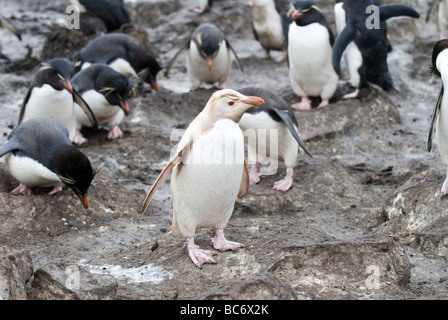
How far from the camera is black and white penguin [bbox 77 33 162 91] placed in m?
8.47

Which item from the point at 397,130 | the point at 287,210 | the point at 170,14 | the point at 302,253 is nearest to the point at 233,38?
the point at 170,14

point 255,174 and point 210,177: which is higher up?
point 210,177

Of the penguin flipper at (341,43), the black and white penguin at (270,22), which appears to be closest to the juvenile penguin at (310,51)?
the penguin flipper at (341,43)

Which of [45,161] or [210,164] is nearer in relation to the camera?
[210,164]

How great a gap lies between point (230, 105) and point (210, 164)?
1.17 feet

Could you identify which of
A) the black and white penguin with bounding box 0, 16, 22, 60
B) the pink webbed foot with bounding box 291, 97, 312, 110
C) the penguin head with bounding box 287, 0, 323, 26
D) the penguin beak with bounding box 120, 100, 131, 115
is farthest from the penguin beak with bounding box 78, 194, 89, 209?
the black and white penguin with bounding box 0, 16, 22, 60

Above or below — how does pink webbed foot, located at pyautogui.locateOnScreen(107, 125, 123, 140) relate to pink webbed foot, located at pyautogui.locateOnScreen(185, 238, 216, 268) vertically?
below

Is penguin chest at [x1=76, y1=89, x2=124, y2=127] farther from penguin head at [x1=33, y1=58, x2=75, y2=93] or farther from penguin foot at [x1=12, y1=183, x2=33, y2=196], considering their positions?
penguin foot at [x1=12, y1=183, x2=33, y2=196]

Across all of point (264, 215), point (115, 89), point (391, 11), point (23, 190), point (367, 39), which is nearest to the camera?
point (23, 190)

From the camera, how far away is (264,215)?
5.53m

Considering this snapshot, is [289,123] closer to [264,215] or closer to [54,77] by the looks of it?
[264,215]

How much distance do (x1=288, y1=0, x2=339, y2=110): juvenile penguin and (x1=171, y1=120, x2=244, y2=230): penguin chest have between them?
365 cm

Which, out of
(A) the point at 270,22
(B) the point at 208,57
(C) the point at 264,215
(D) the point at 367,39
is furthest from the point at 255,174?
(A) the point at 270,22

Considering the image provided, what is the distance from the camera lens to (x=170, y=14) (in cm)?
1209
